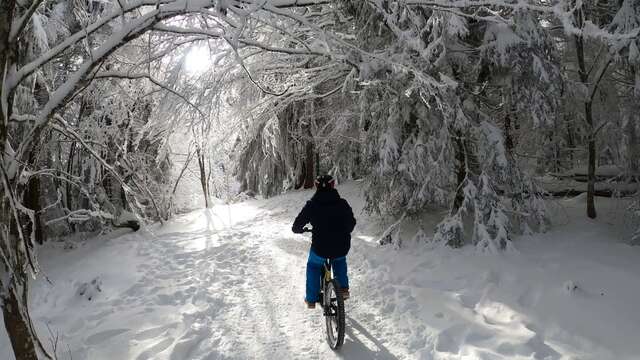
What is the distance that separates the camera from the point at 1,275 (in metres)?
3.59

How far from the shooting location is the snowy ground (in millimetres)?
5070

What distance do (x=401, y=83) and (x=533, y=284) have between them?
3.69m

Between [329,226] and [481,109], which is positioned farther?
[481,109]

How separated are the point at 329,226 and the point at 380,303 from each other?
169cm

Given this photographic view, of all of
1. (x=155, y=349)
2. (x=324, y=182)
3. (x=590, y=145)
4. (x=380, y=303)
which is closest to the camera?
(x=155, y=349)

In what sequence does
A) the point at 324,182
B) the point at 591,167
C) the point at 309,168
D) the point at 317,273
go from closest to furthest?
1. the point at 324,182
2. the point at 317,273
3. the point at 591,167
4. the point at 309,168

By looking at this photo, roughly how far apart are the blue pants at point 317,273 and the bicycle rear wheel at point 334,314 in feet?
0.61

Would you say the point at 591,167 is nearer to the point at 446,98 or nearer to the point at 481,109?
the point at 481,109

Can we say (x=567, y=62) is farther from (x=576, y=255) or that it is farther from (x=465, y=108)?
(x=576, y=255)

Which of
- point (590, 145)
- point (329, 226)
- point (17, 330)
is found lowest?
point (17, 330)

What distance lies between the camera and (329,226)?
541 cm

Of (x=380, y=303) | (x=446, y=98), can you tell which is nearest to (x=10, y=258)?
(x=380, y=303)

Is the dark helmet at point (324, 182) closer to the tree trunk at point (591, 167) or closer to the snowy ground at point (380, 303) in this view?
the snowy ground at point (380, 303)

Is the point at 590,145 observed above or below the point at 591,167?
above
